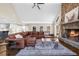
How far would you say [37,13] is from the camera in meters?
2.40

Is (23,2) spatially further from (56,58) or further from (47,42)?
(56,58)

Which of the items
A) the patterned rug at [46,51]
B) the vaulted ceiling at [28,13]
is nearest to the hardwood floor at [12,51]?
the patterned rug at [46,51]

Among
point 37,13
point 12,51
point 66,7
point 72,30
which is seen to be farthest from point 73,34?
point 12,51

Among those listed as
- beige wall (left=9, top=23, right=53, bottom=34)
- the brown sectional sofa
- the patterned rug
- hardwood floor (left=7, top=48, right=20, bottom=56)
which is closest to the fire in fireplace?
the patterned rug

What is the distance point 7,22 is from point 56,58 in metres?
1.16

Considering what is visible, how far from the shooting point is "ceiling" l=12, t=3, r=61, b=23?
234 centimetres

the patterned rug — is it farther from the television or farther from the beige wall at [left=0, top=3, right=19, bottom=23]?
the beige wall at [left=0, top=3, right=19, bottom=23]

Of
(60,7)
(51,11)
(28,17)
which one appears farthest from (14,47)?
(60,7)

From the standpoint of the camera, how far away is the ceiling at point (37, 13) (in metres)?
2.34

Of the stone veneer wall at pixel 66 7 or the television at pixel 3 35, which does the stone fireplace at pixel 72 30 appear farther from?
the television at pixel 3 35

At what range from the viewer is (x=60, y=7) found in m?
2.36

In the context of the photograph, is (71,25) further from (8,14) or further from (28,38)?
(8,14)

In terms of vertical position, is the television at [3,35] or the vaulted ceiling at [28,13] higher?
the vaulted ceiling at [28,13]

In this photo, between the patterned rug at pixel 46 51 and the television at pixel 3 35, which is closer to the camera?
the patterned rug at pixel 46 51
